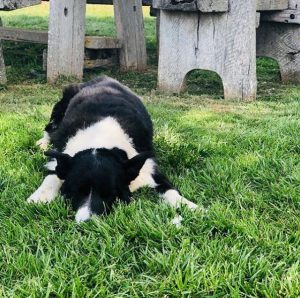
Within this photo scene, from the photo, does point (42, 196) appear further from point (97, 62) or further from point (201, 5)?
point (97, 62)

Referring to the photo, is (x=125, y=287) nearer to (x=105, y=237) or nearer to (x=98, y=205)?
(x=105, y=237)

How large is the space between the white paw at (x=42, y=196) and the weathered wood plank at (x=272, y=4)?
4.99 m

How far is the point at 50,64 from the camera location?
730cm

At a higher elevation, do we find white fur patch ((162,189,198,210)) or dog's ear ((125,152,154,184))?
dog's ear ((125,152,154,184))

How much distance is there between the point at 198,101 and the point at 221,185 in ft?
10.1

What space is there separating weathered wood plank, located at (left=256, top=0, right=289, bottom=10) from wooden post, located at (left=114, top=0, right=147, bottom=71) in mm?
2050

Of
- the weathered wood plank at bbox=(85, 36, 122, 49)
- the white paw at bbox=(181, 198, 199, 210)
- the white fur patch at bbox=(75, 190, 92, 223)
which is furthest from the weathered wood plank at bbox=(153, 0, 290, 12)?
the white fur patch at bbox=(75, 190, 92, 223)

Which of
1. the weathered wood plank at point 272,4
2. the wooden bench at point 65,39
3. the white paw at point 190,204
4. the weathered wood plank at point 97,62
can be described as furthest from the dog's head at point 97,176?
the weathered wood plank at point 272,4

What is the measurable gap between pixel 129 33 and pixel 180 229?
6.12 m

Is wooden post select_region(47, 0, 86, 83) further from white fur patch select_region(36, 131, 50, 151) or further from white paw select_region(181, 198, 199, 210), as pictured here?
white paw select_region(181, 198, 199, 210)

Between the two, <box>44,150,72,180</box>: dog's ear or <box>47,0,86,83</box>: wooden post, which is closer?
<box>44,150,72,180</box>: dog's ear

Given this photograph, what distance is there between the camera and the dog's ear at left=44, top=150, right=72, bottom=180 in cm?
330

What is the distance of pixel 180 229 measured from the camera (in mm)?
2852

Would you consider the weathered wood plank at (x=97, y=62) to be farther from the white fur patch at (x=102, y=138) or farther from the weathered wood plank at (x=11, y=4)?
the white fur patch at (x=102, y=138)
